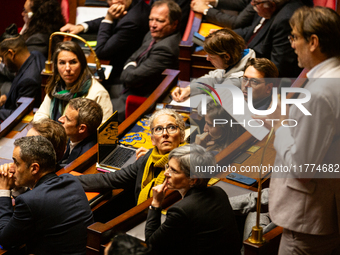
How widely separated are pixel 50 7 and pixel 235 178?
11.3 feet

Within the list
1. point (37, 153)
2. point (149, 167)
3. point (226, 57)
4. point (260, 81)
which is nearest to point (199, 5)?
point (226, 57)

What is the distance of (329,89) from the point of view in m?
1.44

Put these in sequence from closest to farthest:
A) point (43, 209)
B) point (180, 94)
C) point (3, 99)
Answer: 1. point (43, 209)
2. point (180, 94)
3. point (3, 99)

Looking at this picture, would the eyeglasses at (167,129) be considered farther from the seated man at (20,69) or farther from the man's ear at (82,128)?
the seated man at (20,69)

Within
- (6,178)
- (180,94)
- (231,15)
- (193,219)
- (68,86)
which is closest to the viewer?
(193,219)

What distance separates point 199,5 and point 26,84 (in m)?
1.81

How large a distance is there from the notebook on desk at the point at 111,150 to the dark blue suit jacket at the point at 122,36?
1.69m

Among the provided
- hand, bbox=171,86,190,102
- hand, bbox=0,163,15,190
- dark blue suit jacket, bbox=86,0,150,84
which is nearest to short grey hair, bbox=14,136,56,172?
hand, bbox=0,163,15,190

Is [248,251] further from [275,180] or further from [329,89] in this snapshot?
[329,89]

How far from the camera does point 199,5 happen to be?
14.2 feet

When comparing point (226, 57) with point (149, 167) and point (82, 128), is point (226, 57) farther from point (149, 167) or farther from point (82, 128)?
Answer: point (82, 128)

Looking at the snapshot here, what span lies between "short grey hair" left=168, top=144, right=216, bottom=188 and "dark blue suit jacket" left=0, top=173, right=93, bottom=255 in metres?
0.53

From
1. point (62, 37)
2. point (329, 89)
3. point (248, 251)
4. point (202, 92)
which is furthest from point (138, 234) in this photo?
point (62, 37)

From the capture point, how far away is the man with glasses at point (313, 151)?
4.77ft
